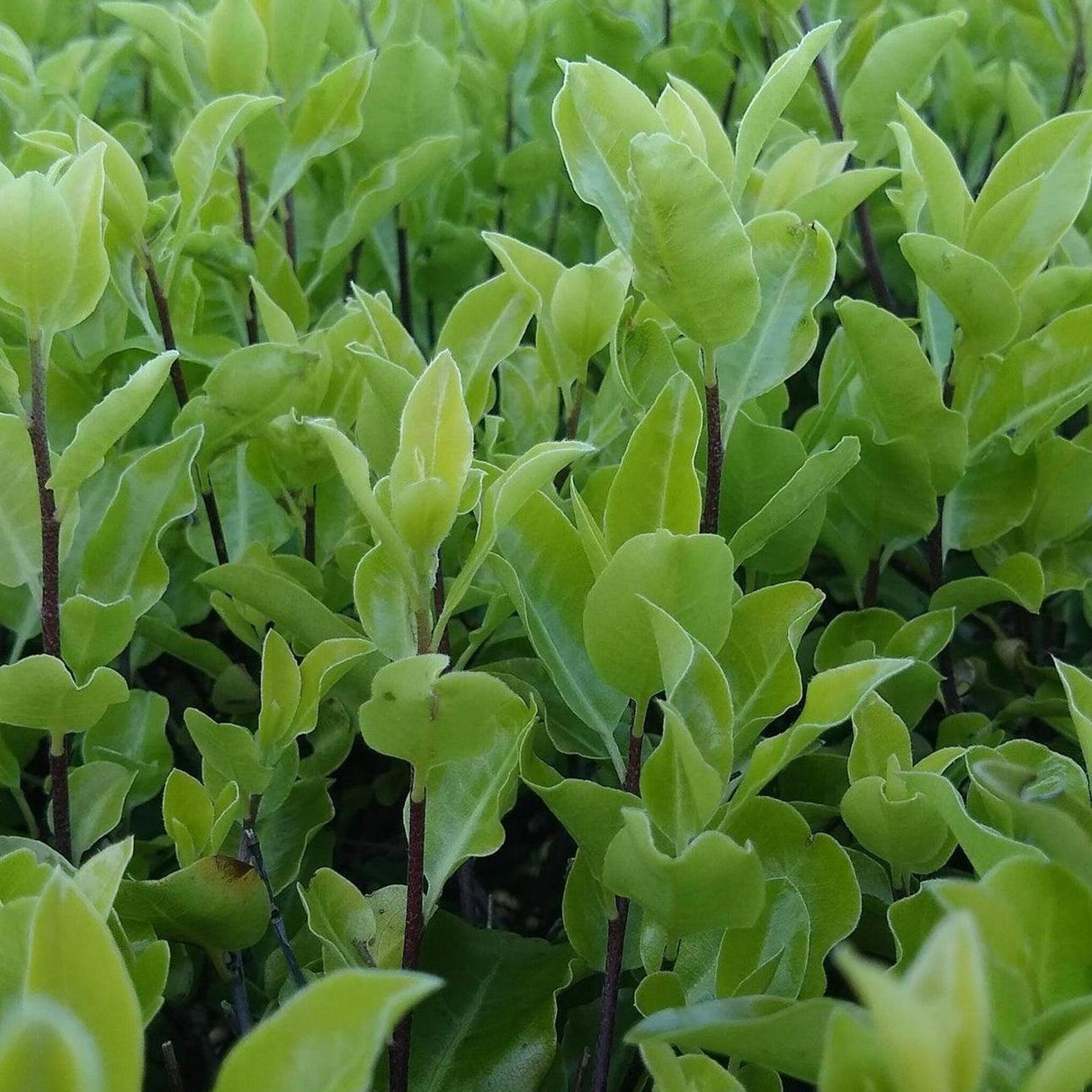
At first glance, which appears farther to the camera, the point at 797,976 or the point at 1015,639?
the point at 1015,639

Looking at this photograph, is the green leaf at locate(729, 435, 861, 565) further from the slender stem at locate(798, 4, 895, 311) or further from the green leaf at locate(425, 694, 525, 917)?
the slender stem at locate(798, 4, 895, 311)

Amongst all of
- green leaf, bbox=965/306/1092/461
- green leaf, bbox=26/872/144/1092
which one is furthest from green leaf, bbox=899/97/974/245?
green leaf, bbox=26/872/144/1092

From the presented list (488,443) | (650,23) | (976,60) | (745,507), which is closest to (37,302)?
(488,443)

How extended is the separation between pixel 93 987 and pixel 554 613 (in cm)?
44

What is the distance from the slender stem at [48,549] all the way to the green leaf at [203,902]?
0.12 meters

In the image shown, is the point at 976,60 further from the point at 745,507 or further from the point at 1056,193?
the point at 745,507

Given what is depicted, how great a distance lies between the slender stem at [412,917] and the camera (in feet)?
2.56

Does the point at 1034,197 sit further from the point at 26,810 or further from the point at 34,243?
the point at 26,810

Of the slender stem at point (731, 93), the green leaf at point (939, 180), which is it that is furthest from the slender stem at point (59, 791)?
the slender stem at point (731, 93)

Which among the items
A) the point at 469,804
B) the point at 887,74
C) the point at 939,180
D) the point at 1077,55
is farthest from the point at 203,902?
the point at 1077,55

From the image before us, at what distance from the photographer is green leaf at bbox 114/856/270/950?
2.80 feet

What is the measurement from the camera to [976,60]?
2164mm

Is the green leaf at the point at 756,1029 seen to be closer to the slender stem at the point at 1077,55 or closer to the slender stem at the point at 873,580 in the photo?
the slender stem at the point at 873,580

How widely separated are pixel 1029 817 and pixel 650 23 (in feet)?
5.88
